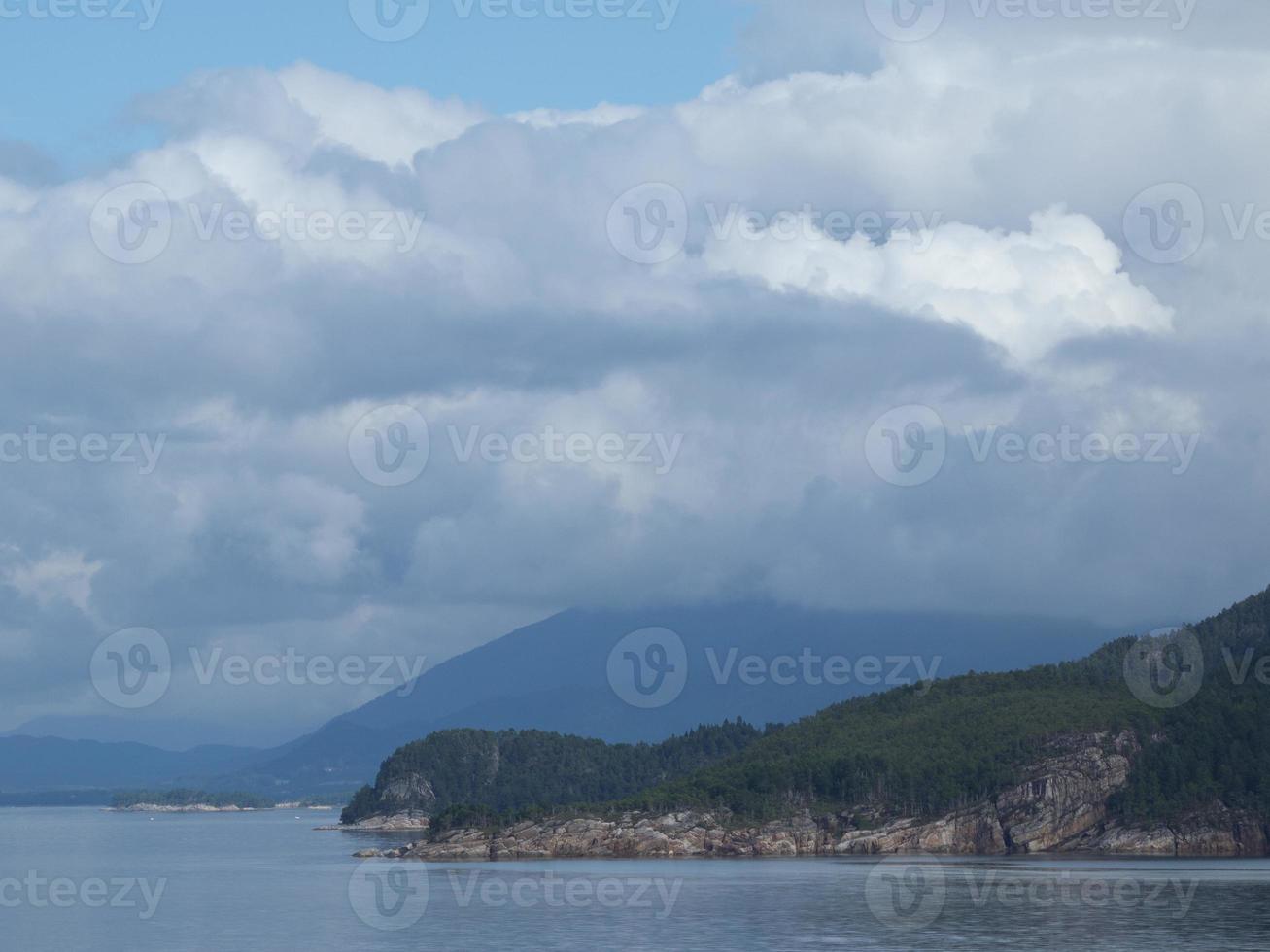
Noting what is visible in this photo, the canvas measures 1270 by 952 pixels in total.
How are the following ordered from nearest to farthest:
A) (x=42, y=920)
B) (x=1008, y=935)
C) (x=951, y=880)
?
(x=1008, y=935)
(x=42, y=920)
(x=951, y=880)

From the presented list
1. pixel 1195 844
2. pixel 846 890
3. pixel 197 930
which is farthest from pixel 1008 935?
pixel 1195 844

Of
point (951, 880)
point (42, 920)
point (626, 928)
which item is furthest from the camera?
point (951, 880)

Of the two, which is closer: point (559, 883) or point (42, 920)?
point (42, 920)

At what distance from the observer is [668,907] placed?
131 metres

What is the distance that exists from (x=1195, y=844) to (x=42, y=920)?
123m

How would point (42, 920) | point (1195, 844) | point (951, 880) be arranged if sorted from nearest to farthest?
point (42, 920)
point (951, 880)
point (1195, 844)

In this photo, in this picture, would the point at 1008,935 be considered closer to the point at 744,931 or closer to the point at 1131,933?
the point at 1131,933

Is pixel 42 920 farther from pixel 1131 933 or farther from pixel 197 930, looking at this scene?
pixel 1131 933

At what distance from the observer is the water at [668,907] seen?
363 feet

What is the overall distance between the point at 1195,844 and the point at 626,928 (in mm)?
98560

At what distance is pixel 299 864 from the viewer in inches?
7859

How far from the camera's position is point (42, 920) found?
436ft

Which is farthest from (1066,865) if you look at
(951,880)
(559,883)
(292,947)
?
(292,947)

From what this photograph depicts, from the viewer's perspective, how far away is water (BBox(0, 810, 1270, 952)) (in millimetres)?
110750
